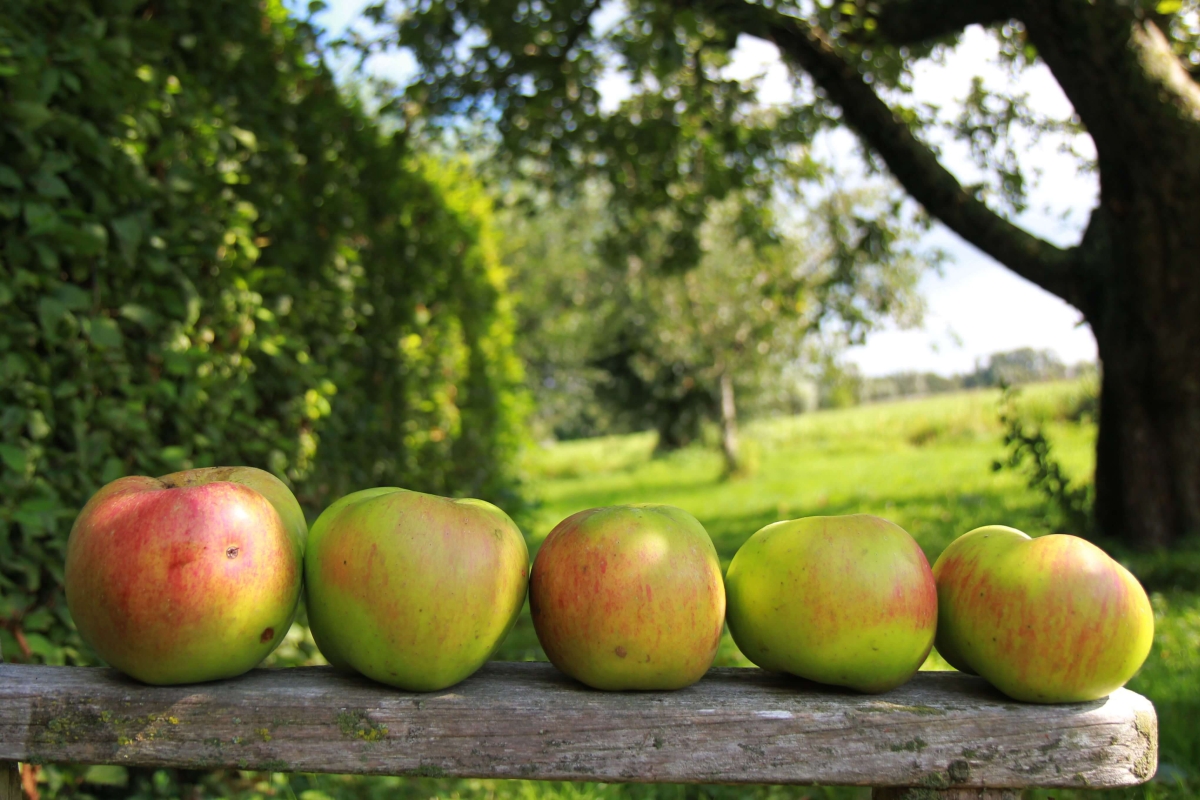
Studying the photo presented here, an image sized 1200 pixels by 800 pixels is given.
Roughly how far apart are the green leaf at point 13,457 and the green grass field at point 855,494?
1.20 m

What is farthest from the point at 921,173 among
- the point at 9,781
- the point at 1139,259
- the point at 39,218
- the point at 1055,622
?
the point at 9,781

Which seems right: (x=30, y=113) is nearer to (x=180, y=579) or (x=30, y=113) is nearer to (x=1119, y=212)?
(x=180, y=579)

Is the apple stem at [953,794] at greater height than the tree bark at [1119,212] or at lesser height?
lesser

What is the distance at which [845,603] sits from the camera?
3.59ft

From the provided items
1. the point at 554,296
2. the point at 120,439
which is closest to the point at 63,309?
the point at 120,439

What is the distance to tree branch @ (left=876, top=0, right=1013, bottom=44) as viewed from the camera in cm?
496

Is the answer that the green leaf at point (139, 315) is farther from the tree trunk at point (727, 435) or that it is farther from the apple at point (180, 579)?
the tree trunk at point (727, 435)

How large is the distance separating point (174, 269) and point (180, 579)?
66.4 inches

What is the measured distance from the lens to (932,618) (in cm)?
114

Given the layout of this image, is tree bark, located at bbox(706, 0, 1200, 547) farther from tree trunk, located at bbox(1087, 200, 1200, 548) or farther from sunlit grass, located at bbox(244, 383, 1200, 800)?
sunlit grass, located at bbox(244, 383, 1200, 800)

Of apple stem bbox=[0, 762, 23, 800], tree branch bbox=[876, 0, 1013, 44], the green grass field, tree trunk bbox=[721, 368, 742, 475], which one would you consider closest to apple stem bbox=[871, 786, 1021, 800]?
the green grass field

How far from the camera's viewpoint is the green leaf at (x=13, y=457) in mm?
1890

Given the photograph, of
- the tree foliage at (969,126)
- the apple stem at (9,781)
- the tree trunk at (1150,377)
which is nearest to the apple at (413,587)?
the apple stem at (9,781)

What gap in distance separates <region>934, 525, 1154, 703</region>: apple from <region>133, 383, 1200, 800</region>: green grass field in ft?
1.33
